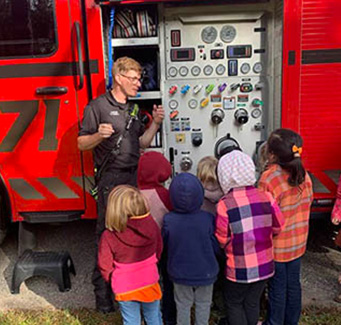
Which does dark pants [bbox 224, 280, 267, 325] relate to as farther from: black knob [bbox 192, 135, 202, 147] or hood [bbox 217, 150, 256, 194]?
black knob [bbox 192, 135, 202, 147]

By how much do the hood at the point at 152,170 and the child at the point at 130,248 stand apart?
0.28m

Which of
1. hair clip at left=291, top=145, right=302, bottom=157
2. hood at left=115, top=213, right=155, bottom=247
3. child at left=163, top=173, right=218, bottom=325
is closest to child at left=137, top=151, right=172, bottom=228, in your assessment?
child at left=163, top=173, right=218, bottom=325

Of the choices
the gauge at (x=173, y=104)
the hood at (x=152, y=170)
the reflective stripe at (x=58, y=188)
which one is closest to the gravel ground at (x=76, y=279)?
the reflective stripe at (x=58, y=188)

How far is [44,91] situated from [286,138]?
1948 mm

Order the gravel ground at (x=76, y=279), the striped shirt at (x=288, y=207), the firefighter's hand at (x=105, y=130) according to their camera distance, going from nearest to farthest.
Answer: the striped shirt at (x=288, y=207), the firefighter's hand at (x=105, y=130), the gravel ground at (x=76, y=279)

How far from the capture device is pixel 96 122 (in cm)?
290

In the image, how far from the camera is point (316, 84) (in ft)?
10.8

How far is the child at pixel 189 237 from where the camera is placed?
2.30m

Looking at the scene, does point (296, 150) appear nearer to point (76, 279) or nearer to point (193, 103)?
point (193, 103)

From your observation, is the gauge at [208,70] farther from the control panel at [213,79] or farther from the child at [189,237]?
the child at [189,237]

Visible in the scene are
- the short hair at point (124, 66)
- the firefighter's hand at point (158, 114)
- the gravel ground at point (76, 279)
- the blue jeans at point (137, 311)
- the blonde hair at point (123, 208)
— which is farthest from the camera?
the gravel ground at point (76, 279)

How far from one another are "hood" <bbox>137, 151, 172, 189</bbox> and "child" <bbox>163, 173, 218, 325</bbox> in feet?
0.79

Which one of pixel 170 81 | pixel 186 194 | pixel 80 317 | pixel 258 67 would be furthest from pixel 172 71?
pixel 80 317

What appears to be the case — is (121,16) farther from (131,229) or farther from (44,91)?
(131,229)
